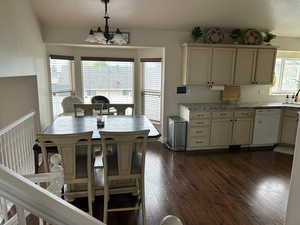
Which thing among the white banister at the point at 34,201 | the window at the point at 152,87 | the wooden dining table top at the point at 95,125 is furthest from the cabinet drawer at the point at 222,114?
the white banister at the point at 34,201

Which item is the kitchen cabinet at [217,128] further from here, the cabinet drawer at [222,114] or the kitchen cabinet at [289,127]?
the kitchen cabinet at [289,127]

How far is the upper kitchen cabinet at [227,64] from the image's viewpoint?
4137 millimetres

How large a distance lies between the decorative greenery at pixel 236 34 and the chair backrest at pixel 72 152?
145 inches

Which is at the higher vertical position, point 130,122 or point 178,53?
point 178,53

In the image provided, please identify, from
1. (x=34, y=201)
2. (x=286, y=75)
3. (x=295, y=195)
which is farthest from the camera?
(x=286, y=75)

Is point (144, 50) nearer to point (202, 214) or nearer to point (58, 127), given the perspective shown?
point (58, 127)

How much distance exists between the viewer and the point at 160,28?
4.16 meters

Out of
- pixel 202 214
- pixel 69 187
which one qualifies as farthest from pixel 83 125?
pixel 202 214

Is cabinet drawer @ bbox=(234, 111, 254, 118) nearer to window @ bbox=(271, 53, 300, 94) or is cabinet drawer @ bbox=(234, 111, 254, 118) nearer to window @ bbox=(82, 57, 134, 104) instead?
window @ bbox=(271, 53, 300, 94)

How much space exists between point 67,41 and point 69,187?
2727mm

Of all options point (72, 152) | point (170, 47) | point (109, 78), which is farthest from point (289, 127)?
point (72, 152)

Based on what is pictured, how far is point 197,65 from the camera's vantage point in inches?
164

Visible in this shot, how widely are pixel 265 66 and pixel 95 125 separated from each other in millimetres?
3756

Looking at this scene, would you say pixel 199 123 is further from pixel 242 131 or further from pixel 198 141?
pixel 242 131
